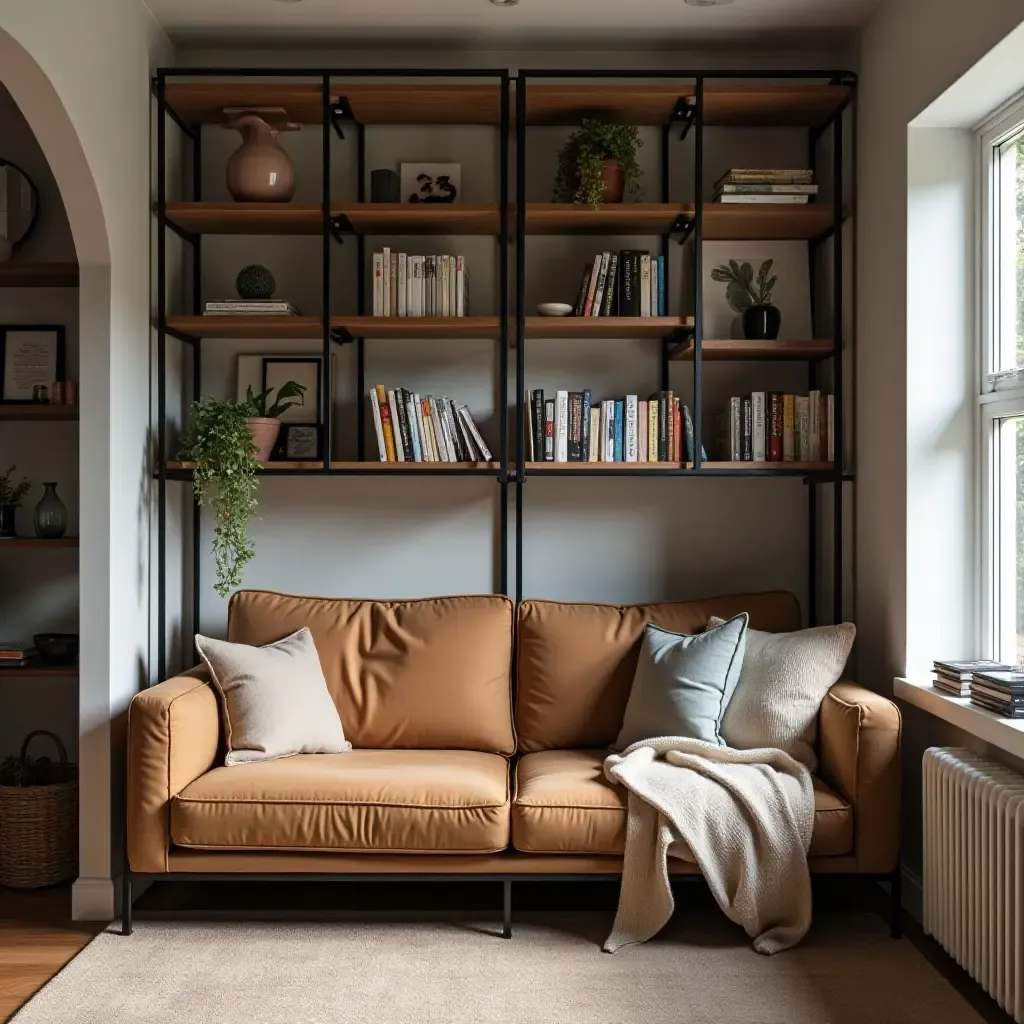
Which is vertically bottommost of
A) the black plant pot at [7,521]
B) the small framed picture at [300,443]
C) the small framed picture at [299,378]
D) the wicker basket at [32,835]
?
the wicker basket at [32,835]

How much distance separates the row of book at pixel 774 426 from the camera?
3637 mm

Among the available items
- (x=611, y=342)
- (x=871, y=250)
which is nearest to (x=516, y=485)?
(x=611, y=342)

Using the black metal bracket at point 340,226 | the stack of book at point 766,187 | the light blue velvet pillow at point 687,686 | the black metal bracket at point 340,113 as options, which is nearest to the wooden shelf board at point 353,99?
the black metal bracket at point 340,113

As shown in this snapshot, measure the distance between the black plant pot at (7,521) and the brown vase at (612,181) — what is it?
7.36ft

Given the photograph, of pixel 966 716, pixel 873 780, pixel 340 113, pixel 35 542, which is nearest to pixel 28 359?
pixel 35 542

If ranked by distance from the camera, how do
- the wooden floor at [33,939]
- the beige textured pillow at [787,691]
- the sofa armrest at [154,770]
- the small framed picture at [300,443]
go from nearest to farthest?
the wooden floor at [33,939] < the sofa armrest at [154,770] < the beige textured pillow at [787,691] < the small framed picture at [300,443]

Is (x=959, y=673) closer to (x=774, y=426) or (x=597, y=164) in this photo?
(x=774, y=426)

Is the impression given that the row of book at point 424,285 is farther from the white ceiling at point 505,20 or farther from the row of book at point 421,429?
the white ceiling at point 505,20

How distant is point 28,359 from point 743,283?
2499 millimetres

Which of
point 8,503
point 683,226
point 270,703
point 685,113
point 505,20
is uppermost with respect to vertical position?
point 505,20

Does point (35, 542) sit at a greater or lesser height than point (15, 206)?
lesser

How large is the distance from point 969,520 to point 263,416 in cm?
228

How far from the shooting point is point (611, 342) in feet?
12.9

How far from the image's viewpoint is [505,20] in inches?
143
